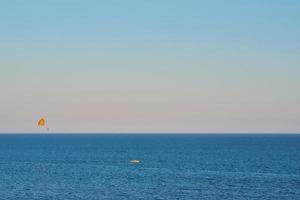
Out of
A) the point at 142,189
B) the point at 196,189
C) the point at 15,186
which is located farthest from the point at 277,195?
the point at 15,186

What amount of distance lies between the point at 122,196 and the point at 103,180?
21770 mm

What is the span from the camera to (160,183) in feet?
326

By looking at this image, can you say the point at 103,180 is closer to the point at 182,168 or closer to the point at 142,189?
the point at 142,189

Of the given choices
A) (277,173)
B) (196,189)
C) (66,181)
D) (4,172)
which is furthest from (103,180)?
(277,173)

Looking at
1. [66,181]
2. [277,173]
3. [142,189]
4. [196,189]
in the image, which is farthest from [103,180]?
[277,173]

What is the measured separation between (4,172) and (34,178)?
17.1 meters

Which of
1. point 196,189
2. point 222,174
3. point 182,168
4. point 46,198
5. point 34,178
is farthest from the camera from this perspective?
point 182,168

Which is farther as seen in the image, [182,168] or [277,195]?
[182,168]

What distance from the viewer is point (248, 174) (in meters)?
118

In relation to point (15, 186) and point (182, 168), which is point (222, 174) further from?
point (15, 186)

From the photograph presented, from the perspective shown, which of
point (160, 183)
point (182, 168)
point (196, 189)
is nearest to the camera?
point (196, 189)

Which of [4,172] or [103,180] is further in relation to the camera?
[4,172]

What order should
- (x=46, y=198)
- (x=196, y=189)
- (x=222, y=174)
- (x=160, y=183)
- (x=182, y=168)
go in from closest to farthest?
(x=46, y=198) < (x=196, y=189) < (x=160, y=183) < (x=222, y=174) < (x=182, y=168)

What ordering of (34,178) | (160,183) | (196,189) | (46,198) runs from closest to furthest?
(46,198)
(196,189)
(160,183)
(34,178)
